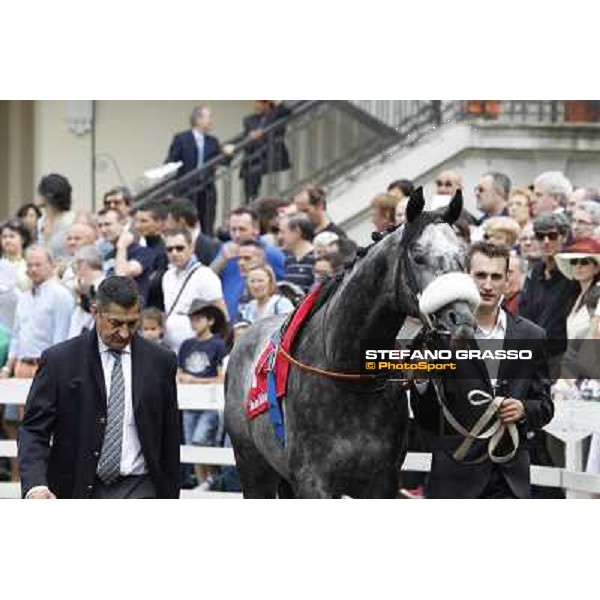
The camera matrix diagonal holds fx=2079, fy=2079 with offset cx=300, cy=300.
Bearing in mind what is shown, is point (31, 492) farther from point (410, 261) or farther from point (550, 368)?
point (550, 368)

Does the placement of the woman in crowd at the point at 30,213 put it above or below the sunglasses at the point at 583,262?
above

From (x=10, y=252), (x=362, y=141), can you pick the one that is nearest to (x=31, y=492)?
(x=10, y=252)

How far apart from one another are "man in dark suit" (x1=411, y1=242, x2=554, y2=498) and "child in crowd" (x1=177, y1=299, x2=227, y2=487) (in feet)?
10.7

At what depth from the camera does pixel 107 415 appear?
10102 mm

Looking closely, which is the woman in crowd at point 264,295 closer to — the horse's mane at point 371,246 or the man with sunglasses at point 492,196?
the man with sunglasses at point 492,196

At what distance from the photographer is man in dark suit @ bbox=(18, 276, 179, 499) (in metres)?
10.0

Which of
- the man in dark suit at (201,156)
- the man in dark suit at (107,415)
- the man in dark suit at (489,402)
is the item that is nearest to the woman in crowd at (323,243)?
the man in dark suit at (489,402)

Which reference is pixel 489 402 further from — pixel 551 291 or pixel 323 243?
pixel 323 243

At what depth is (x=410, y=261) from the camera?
31.8 feet

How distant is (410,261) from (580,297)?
9.91 ft

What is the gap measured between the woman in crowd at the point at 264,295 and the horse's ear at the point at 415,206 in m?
3.76

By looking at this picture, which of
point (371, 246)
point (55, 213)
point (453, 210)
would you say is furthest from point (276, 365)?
point (55, 213)

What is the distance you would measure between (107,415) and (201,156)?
8.38m

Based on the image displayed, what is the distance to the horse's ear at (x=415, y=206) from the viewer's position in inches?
382
